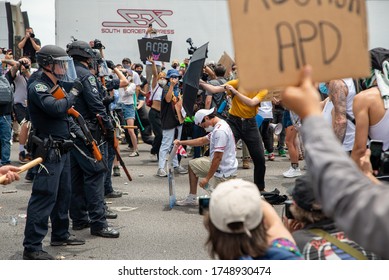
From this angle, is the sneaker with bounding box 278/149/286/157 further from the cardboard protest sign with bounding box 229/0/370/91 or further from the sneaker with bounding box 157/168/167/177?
the cardboard protest sign with bounding box 229/0/370/91

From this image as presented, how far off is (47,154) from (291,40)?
3.93 metres

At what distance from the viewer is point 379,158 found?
14.5 ft

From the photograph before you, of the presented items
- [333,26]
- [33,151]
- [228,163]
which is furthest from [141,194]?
[333,26]

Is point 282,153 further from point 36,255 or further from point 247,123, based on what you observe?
point 36,255

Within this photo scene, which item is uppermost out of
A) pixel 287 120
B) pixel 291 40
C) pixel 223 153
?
pixel 291 40

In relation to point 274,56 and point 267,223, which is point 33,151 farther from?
point 274,56

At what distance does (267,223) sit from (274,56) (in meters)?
0.89

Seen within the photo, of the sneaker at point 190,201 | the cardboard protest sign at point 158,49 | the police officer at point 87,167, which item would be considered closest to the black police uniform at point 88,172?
the police officer at point 87,167

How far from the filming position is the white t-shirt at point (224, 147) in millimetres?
Result: 7227

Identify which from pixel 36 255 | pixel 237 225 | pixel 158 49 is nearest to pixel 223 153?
pixel 36 255

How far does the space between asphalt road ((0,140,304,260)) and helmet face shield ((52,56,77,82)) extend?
158cm

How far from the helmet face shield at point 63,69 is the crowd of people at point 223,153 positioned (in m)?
0.01

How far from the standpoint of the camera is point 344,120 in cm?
570

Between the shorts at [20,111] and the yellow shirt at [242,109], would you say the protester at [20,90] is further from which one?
the yellow shirt at [242,109]
